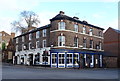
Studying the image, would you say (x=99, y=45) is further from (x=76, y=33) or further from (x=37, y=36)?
(x=37, y=36)

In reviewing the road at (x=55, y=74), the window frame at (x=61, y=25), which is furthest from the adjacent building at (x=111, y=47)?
the road at (x=55, y=74)

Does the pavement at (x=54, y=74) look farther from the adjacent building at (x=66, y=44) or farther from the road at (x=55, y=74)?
the adjacent building at (x=66, y=44)

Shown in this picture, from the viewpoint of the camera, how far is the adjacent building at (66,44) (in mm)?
33594

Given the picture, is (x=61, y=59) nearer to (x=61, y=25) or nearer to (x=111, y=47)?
(x=61, y=25)

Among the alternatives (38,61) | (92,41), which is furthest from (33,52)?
(92,41)

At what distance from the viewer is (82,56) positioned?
35312 millimetres

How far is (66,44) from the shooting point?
111 feet

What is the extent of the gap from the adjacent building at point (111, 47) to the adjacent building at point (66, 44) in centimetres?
248

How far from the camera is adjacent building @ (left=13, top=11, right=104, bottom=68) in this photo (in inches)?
1323

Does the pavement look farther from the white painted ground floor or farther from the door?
the white painted ground floor

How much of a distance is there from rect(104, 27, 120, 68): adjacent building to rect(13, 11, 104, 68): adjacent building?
248cm

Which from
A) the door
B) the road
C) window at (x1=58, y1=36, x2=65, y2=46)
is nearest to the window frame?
window at (x1=58, y1=36, x2=65, y2=46)

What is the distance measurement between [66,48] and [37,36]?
9980 millimetres

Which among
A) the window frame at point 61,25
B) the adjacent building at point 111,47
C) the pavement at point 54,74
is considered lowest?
the pavement at point 54,74
